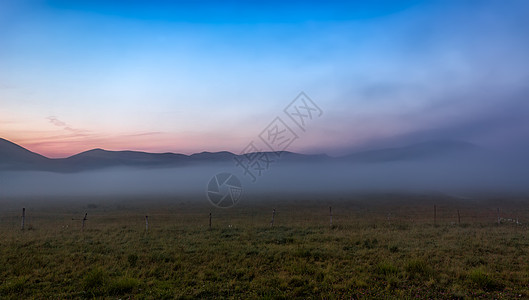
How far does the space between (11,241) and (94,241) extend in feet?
12.1

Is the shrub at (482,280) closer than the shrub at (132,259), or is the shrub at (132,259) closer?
the shrub at (482,280)

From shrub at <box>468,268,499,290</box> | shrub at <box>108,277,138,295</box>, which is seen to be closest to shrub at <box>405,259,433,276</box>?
shrub at <box>468,268,499,290</box>

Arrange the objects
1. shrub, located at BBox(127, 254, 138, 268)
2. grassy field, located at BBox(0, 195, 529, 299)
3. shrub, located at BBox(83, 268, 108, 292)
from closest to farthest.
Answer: grassy field, located at BBox(0, 195, 529, 299) → shrub, located at BBox(83, 268, 108, 292) → shrub, located at BBox(127, 254, 138, 268)

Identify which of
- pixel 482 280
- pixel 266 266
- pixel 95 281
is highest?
pixel 482 280

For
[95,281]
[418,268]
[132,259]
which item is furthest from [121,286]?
[418,268]

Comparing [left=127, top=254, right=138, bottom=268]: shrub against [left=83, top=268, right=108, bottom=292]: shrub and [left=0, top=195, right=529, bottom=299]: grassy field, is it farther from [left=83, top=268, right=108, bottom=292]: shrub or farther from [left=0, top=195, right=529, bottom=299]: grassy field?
[left=83, top=268, right=108, bottom=292]: shrub

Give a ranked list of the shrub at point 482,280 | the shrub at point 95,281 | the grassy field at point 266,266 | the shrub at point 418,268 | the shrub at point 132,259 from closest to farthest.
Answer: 1. the grassy field at point 266,266
2. the shrub at point 95,281
3. the shrub at point 482,280
4. the shrub at point 418,268
5. the shrub at point 132,259

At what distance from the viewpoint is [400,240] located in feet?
48.9

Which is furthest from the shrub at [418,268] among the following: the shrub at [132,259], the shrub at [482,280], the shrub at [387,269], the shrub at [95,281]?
the shrub at [132,259]

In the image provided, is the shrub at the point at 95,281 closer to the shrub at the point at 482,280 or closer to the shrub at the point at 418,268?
the shrub at the point at 418,268

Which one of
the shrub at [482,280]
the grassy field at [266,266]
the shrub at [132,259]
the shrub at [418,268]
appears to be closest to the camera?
the grassy field at [266,266]

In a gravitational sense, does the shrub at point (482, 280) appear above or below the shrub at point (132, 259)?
above

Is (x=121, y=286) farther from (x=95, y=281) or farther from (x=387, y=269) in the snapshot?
(x=387, y=269)

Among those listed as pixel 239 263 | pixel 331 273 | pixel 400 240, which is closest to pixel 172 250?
pixel 239 263
